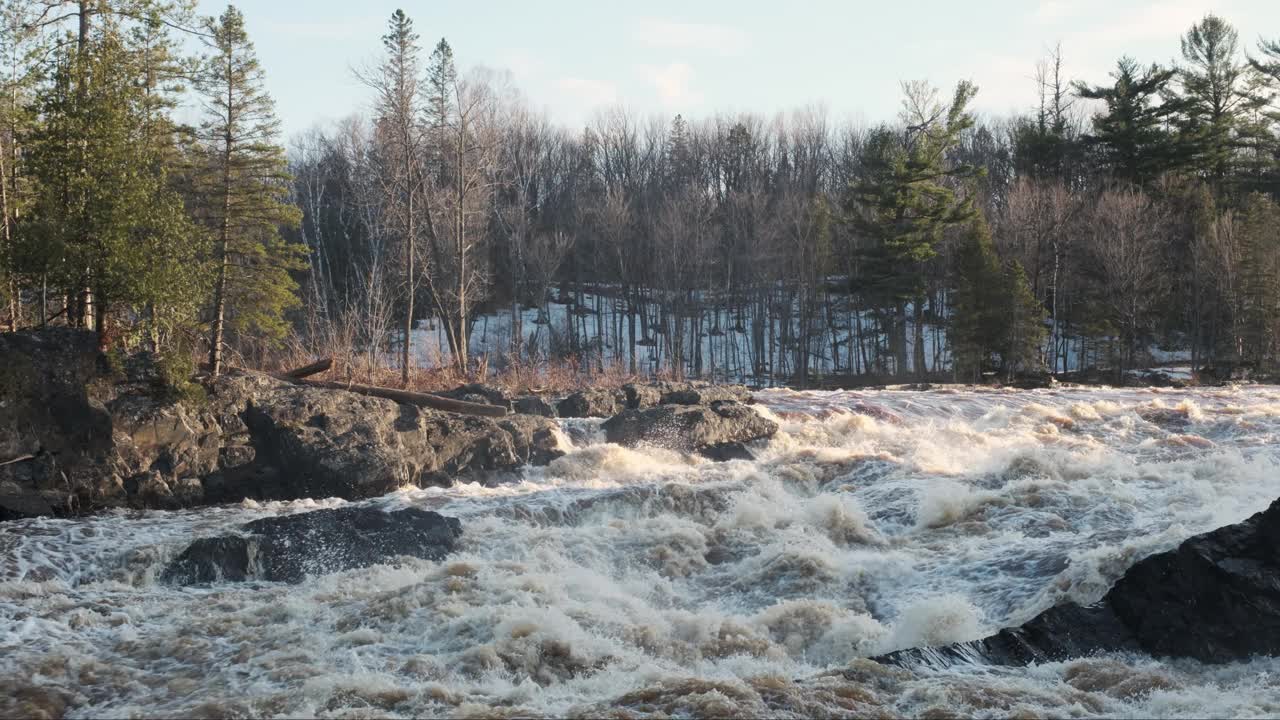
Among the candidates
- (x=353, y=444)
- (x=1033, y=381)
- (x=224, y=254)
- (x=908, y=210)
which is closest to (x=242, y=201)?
(x=224, y=254)

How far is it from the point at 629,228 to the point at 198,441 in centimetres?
4091

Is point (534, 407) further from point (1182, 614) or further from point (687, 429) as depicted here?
point (1182, 614)

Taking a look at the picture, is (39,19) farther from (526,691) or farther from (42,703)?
(526,691)

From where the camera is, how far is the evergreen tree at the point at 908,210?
37812 millimetres

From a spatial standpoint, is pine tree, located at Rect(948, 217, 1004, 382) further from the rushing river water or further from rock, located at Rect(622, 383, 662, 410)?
the rushing river water

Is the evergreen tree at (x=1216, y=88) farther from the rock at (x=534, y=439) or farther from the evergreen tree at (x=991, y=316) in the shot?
the rock at (x=534, y=439)

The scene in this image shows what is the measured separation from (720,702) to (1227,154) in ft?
141

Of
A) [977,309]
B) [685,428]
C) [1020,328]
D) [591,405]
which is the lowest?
[685,428]

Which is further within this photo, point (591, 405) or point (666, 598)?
point (591, 405)

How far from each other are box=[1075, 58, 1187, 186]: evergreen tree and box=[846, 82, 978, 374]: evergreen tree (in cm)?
671

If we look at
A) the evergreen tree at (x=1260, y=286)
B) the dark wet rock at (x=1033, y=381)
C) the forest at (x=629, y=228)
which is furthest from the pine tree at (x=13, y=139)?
the evergreen tree at (x=1260, y=286)

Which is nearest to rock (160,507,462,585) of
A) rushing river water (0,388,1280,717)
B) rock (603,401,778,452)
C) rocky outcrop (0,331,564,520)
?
rushing river water (0,388,1280,717)

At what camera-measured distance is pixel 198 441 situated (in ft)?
43.9

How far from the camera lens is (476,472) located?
14914 millimetres
